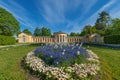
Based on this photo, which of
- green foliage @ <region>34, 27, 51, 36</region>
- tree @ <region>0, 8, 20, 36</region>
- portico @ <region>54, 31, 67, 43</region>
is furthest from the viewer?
green foliage @ <region>34, 27, 51, 36</region>

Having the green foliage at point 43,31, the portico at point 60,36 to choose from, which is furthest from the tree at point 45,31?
the portico at point 60,36

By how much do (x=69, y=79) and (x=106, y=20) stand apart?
67.8 metres

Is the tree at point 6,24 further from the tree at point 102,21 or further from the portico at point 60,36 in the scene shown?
the tree at point 102,21

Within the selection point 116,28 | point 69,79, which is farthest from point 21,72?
point 116,28

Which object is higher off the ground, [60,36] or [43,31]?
[43,31]

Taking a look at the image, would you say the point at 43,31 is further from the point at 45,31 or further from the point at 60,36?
the point at 60,36

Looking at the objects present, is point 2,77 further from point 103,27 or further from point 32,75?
point 103,27

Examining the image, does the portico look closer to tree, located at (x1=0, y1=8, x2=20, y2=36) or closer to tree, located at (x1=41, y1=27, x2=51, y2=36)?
tree, located at (x1=41, y1=27, x2=51, y2=36)

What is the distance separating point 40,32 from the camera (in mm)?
75812

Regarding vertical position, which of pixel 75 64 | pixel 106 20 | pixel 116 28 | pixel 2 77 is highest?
pixel 106 20

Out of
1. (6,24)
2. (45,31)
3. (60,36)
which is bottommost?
(60,36)

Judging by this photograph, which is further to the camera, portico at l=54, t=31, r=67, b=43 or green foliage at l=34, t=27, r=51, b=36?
green foliage at l=34, t=27, r=51, b=36

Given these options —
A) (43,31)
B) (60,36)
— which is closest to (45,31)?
(43,31)

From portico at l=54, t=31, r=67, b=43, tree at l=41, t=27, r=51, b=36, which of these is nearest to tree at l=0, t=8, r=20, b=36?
portico at l=54, t=31, r=67, b=43
